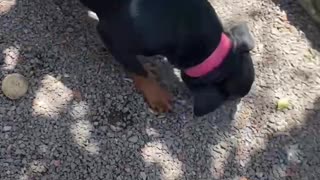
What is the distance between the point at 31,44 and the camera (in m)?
3.34

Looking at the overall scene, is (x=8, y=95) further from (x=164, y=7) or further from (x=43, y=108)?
(x=164, y=7)

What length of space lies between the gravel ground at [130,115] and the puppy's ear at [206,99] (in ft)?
0.76

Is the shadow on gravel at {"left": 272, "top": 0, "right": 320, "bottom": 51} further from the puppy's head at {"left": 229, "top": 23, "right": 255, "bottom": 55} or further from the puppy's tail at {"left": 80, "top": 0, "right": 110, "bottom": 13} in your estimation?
the puppy's tail at {"left": 80, "top": 0, "right": 110, "bottom": 13}

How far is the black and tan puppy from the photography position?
9.21 feet

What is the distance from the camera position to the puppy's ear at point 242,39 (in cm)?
292

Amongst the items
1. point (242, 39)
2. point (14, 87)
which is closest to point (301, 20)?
point (242, 39)

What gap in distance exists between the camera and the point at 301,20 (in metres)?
3.45

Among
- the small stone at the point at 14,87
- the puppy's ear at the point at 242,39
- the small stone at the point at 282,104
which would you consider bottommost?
→ the small stone at the point at 282,104

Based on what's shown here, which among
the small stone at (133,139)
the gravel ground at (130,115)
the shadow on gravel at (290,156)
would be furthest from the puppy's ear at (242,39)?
the small stone at (133,139)

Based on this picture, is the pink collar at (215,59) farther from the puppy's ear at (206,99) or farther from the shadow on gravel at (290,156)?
the shadow on gravel at (290,156)

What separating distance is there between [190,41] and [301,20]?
886 mm

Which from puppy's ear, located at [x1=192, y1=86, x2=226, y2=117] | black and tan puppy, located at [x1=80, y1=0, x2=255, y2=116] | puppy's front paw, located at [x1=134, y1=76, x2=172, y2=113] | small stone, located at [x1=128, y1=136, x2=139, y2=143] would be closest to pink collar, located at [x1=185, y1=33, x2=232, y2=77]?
Result: black and tan puppy, located at [x1=80, y1=0, x2=255, y2=116]

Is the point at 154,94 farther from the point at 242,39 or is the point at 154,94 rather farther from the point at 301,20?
the point at 301,20

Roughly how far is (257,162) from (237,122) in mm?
218
